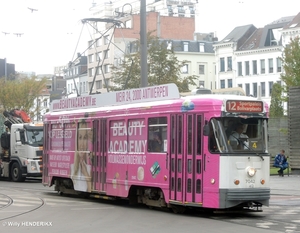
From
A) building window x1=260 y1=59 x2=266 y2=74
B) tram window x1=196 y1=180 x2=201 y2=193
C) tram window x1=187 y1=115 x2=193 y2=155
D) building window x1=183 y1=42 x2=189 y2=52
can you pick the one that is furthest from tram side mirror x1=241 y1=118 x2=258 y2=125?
building window x1=183 y1=42 x2=189 y2=52

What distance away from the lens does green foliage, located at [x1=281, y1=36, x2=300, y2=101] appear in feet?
153

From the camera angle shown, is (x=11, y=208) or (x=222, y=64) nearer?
(x=11, y=208)

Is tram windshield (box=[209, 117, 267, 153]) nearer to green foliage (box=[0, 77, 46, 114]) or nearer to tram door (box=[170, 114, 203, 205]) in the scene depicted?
tram door (box=[170, 114, 203, 205])

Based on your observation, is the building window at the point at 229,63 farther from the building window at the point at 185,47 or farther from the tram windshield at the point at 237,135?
the tram windshield at the point at 237,135

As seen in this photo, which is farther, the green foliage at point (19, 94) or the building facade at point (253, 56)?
the building facade at point (253, 56)

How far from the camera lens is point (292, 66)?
158 feet

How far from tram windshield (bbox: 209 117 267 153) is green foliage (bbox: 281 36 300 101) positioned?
30162 mm

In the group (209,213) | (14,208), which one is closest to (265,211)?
(209,213)

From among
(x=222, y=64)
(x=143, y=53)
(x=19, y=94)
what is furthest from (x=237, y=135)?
(x=222, y=64)

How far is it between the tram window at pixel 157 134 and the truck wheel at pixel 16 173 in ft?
51.0

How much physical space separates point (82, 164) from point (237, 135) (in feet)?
20.3

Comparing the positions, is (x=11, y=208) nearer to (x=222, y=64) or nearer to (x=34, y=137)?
(x=34, y=137)

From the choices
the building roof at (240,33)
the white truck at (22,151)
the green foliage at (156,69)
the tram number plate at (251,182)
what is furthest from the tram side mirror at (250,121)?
the building roof at (240,33)

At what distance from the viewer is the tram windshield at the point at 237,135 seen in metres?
15.7
